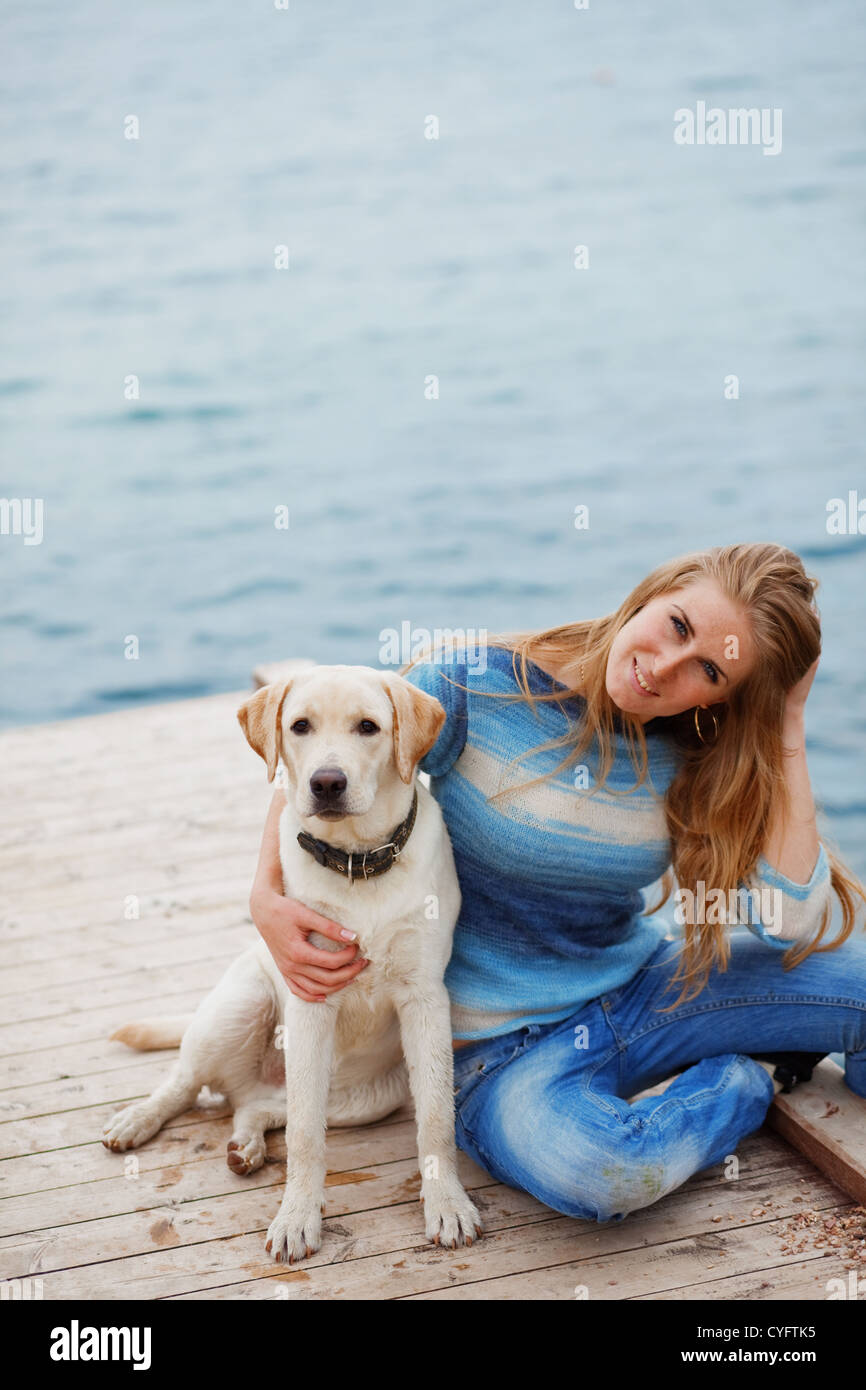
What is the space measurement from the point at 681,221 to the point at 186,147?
8.13 meters

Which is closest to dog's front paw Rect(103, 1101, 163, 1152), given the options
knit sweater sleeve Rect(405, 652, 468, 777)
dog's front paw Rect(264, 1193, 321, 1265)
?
dog's front paw Rect(264, 1193, 321, 1265)

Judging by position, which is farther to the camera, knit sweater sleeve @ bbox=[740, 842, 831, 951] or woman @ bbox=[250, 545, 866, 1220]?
knit sweater sleeve @ bbox=[740, 842, 831, 951]

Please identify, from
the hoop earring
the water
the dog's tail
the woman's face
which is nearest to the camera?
the woman's face

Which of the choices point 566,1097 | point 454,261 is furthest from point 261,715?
point 454,261

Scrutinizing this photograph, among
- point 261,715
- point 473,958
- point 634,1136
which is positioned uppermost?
point 261,715

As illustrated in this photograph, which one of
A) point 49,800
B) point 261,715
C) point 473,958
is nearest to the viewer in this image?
point 261,715

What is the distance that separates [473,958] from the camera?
8.71 feet

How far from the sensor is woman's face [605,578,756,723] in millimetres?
2447

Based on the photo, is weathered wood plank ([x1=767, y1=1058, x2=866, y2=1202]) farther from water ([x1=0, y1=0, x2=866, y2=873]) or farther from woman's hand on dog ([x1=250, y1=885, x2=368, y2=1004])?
water ([x1=0, y1=0, x2=866, y2=873])

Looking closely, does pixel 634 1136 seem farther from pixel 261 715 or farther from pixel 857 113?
pixel 857 113

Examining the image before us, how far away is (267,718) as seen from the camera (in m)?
2.39

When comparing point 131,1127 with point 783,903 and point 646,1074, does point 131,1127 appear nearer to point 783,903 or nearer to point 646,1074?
point 646,1074

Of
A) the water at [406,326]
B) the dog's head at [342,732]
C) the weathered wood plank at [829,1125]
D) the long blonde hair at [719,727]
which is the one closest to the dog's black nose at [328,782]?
the dog's head at [342,732]

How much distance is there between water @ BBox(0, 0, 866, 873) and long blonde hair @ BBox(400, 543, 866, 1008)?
16.2 ft
